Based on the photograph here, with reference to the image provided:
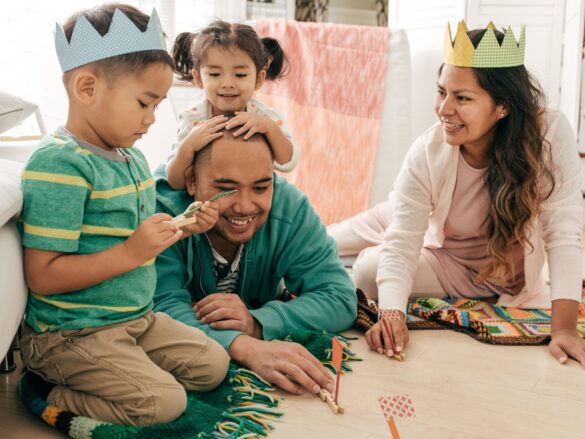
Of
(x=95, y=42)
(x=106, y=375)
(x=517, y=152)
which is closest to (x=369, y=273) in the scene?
(x=517, y=152)

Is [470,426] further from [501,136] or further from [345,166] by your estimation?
[345,166]

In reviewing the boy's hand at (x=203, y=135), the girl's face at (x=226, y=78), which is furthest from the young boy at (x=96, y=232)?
the girl's face at (x=226, y=78)

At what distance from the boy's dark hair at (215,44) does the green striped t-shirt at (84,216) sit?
2.35 feet

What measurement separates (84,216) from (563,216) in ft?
3.81

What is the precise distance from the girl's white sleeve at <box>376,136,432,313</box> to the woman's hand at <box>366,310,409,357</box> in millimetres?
38

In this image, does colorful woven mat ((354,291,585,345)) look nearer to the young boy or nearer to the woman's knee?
the woman's knee

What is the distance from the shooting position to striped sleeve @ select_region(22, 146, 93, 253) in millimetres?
1103

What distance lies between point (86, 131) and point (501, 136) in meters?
1.07

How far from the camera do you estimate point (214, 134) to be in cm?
154

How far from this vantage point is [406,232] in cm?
178

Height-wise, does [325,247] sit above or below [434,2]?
below

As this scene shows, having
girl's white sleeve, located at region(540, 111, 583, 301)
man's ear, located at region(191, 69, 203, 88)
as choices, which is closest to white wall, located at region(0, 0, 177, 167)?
man's ear, located at region(191, 69, 203, 88)

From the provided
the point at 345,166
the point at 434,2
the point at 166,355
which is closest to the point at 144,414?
the point at 166,355

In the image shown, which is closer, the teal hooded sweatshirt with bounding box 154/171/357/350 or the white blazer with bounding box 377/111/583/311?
the teal hooded sweatshirt with bounding box 154/171/357/350
